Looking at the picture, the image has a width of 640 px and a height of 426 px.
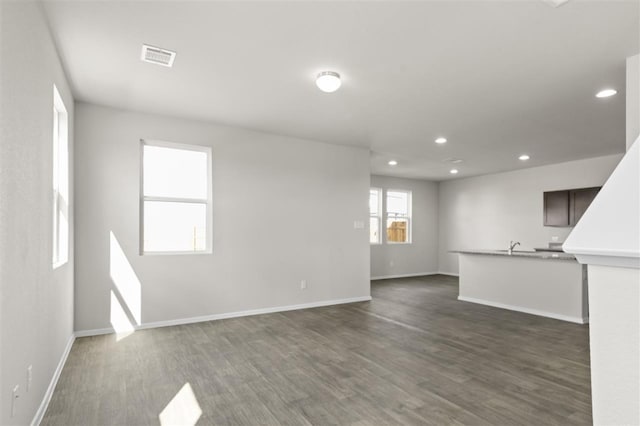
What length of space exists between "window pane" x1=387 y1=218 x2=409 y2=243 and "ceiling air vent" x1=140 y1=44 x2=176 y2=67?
7136 mm

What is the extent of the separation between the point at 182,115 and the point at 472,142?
14.4 feet

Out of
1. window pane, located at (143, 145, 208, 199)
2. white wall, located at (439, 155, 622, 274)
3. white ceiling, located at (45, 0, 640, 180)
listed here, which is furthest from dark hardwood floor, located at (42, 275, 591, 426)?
white wall, located at (439, 155, 622, 274)

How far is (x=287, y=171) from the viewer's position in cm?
542

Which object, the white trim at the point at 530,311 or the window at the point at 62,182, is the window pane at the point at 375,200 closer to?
the white trim at the point at 530,311

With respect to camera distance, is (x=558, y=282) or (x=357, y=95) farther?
(x=558, y=282)

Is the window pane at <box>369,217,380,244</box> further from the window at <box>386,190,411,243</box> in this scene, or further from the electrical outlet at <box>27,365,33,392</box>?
the electrical outlet at <box>27,365,33,392</box>

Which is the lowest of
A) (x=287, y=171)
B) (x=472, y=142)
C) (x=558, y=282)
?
(x=558, y=282)

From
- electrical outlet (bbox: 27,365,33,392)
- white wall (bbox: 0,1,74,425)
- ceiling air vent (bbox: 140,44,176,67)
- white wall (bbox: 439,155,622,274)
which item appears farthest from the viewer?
white wall (bbox: 439,155,622,274)

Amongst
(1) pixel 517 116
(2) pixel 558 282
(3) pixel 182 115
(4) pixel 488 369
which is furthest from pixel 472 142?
(3) pixel 182 115

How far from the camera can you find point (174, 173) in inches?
184

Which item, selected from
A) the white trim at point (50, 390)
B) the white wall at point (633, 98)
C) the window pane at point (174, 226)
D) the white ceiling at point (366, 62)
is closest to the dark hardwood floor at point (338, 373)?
the white trim at point (50, 390)

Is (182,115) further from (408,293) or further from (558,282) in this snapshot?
(558,282)

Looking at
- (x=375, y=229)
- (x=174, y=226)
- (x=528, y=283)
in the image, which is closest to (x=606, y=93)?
(x=528, y=283)

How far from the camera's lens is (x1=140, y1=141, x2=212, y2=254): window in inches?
177
